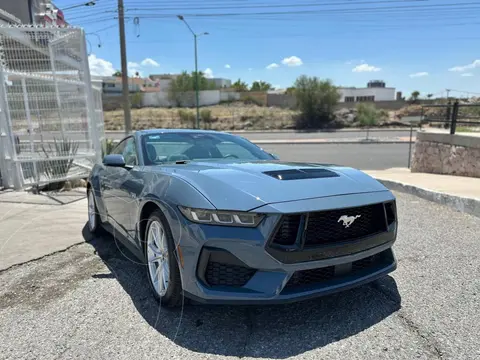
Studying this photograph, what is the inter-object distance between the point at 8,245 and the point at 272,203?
371 cm

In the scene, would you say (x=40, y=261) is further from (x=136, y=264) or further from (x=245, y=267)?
(x=245, y=267)

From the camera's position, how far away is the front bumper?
8.04 feet

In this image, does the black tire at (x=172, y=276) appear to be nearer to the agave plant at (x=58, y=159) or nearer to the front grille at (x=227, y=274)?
the front grille at (x=227, y=274)

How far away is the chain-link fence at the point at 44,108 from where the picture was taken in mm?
7508

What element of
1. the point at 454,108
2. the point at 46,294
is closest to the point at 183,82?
the point at 454,108

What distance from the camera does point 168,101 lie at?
76.6m

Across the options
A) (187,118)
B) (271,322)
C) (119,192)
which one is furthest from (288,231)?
(187,118)

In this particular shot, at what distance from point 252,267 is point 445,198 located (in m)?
4.82

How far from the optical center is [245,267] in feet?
8.16

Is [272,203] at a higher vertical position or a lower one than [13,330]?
higher

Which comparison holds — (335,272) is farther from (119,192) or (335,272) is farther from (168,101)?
(168,101)

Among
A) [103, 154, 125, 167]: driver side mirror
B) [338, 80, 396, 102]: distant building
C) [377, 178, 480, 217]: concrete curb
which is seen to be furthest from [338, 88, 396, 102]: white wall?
[103, 154, 125, 167]: driver side mirror

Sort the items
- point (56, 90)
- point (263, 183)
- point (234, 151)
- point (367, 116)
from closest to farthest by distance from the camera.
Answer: point (263, 183)
point (234, 151)
point (56, 90)
point (367, 116)

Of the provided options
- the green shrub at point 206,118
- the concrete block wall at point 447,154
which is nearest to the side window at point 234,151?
the concrete block wall at point 447,154
